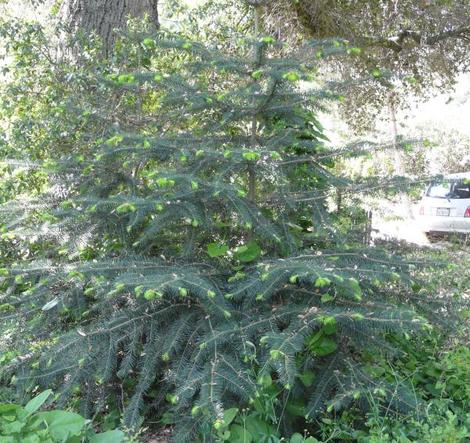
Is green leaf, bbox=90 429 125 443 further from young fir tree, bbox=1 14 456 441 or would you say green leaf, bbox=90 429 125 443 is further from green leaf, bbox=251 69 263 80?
green leaf, bbox=251 69 263 80

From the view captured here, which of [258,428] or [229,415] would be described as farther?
[258,428]

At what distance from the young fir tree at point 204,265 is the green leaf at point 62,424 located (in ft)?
1.78

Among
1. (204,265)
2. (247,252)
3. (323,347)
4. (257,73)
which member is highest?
(257,73)

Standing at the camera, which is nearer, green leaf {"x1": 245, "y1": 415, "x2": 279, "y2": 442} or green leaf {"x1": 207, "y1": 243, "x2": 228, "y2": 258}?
green leaf {"x1": 245, "y1": 415, "x2": 279, "y2": 442}

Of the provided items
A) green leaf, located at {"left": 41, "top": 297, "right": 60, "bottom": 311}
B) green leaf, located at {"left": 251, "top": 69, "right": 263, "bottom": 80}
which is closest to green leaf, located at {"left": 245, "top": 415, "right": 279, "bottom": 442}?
green leaf, located at {"left": 41, "top": 297, "right": 60, "bottom": 311}

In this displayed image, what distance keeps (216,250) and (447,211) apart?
Answer: 8.53m

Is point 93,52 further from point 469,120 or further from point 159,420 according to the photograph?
point 469,120

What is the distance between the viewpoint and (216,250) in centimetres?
323

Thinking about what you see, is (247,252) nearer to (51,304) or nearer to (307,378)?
(307,378)

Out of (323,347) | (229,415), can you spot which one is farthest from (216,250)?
(229,415)

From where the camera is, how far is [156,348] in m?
2.98

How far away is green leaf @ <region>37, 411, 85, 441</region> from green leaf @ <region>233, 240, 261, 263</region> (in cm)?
139

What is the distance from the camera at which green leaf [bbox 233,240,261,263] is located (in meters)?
3.22

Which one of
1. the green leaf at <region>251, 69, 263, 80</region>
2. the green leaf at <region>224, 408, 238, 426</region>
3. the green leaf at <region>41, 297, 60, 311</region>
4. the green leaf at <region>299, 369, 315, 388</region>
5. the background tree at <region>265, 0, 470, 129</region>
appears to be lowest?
the green leaf at <region>224, 408, 238, 426</region>
